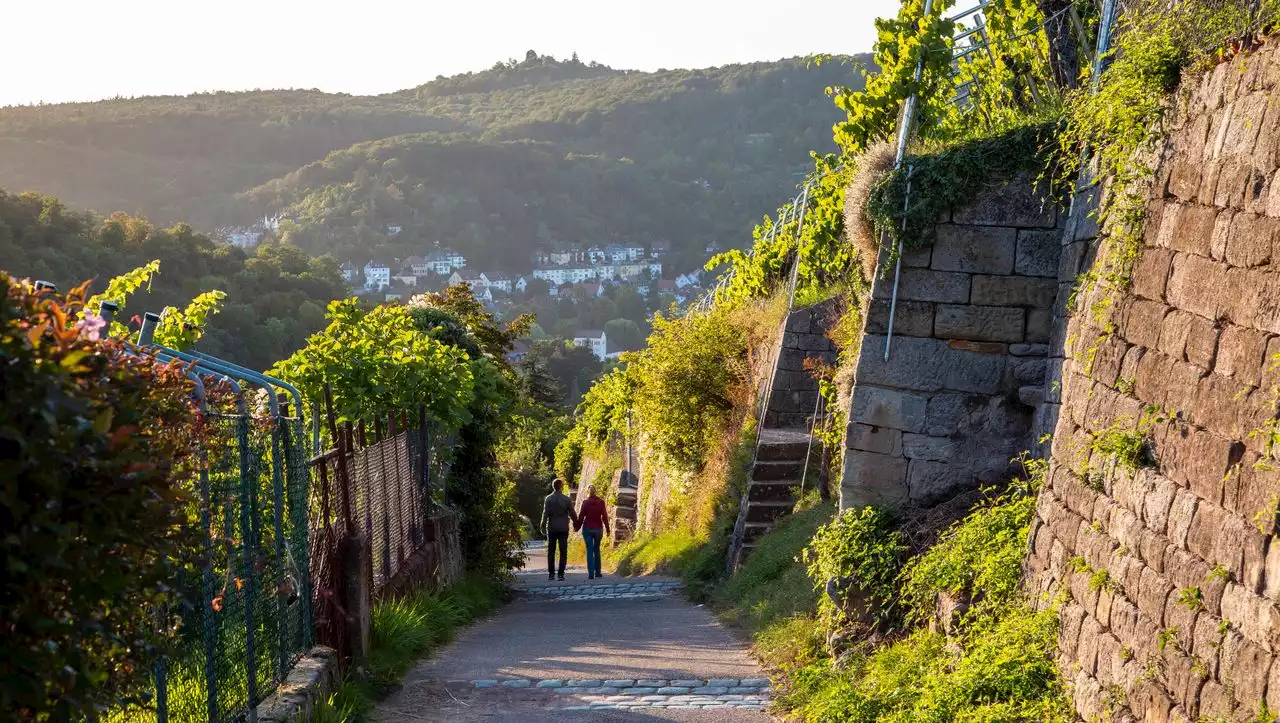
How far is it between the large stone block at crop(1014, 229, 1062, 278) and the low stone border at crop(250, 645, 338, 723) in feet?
15.9

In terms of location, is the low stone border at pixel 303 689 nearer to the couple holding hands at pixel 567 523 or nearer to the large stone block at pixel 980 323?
the large stone block at pixel 980 323

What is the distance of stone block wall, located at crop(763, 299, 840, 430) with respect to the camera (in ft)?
49.1

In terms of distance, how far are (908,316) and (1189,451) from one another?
3830 millimetres

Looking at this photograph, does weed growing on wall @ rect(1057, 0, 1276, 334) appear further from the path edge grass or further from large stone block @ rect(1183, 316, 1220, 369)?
the path edge grass

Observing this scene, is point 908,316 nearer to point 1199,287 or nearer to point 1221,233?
point 1199,287

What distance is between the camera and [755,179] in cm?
8725

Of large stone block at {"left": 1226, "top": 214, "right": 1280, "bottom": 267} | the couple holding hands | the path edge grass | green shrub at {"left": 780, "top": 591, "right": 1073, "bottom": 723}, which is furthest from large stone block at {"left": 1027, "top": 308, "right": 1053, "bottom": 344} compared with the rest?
the couple holding hands

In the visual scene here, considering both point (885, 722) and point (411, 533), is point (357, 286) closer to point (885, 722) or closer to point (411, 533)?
point (411, 533)

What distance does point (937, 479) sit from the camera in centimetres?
848

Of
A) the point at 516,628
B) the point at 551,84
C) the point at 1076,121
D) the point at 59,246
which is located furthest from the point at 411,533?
the point at 551,84

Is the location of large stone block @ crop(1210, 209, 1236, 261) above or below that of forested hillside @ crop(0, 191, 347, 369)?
above

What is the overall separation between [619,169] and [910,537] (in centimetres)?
9164

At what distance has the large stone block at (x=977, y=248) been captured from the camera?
8312 mm

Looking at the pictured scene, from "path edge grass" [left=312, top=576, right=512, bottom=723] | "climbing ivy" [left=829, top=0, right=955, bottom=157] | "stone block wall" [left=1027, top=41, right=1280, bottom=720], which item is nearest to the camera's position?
"stone block wall" [left=1027, top=41, right=1280, bottom=720]
